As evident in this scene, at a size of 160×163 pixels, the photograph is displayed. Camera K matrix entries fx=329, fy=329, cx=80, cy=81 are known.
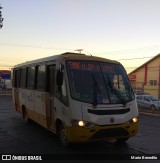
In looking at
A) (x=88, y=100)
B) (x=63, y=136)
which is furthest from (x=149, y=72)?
(x=88, y=100)

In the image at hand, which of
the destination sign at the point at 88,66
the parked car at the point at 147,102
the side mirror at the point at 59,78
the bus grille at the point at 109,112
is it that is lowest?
the parked car at the point at 147,102

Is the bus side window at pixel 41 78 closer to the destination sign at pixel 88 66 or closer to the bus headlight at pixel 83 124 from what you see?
the destination sign at pixel 88 66

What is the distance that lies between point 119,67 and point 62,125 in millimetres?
2488

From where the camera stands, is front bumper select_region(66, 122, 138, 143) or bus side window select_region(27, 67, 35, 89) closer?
front bumper select_region(66, 122, 138, 143)

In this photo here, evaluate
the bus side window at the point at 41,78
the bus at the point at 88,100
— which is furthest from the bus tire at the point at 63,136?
the bus side window at the point at 41,78

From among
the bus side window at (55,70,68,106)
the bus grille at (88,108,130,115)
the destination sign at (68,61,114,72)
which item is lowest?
the bus grille at (88,108,130,115)

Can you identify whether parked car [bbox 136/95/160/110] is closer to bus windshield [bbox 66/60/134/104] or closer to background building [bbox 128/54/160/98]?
bus windshield [bbox 66/60/134/104]

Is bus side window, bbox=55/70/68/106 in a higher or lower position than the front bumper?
higher

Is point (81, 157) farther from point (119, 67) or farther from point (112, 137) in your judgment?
point (119, 67)

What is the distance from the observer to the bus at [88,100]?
862 centimetres

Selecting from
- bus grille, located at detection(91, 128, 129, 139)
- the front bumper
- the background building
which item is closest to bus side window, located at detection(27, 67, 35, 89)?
the front bumper

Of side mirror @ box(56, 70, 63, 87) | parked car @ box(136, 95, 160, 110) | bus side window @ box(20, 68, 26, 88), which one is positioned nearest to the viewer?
side mirror @ box(56, 70, 63, 87)

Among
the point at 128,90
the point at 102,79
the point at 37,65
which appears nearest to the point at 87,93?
the point at 102,79

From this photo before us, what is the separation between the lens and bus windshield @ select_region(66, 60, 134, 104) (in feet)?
29.4
